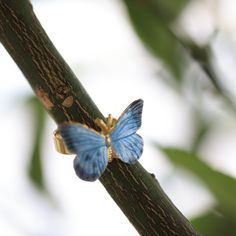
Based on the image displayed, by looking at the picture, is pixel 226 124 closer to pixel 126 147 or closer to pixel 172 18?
pixel 172 18

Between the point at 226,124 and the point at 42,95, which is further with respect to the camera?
the point at 226,124

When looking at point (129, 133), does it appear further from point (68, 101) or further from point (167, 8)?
point (167, 8)

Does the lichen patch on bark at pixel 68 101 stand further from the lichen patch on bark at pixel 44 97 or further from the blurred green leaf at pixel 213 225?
the blurred green leaf at pixel 213 225

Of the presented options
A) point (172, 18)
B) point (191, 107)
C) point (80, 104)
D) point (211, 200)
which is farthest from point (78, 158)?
point (191, 107)

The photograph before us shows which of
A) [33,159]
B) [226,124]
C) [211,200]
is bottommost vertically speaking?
[211,200]

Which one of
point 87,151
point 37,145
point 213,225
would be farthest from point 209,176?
point 37,145

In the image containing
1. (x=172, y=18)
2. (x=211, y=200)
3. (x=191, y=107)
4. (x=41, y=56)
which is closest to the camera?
(x=41, y=56)

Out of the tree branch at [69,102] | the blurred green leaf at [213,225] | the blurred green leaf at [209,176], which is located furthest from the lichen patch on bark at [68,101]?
the blurred green leaf at [213,225]
